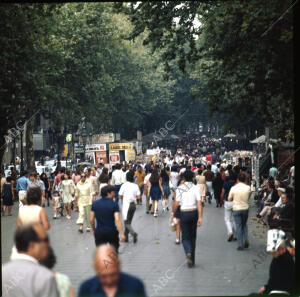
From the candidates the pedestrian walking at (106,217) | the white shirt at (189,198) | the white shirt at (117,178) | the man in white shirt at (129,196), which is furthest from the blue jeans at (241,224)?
the white shirt at (117,178)

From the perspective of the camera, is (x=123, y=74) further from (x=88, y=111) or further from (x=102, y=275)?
(x=102, y=275)

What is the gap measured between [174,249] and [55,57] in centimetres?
1708

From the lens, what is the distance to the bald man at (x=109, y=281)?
4488 millimetres

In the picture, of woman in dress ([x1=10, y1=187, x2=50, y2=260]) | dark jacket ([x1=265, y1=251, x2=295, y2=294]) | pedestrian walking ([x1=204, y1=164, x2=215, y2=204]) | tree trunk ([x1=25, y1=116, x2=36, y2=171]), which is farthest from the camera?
tree trunk ([x1=25, y1=116, x2=36, y2=171])

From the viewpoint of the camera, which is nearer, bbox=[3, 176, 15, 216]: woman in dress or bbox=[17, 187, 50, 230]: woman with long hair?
bbox=[17, 187, 50, 230]: woman with long hair

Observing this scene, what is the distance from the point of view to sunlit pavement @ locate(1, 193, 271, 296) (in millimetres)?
8891

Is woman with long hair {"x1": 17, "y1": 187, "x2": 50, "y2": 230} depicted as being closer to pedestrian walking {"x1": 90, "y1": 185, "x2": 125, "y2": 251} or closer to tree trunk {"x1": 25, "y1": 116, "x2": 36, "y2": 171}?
pedestrian walking {"x1": 90, "y1": 185, "x2": 125, "y2": 251}

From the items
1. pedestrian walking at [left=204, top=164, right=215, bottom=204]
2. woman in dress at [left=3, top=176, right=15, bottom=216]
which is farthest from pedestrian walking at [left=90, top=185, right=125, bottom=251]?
pedestrian walking at [left=204, top=164, right=215, bottom=204]

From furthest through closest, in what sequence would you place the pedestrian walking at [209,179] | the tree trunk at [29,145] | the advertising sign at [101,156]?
the advertising sign at [101,156]
the tree trunk at [29,145]
the pedestrian walking at [209,179]

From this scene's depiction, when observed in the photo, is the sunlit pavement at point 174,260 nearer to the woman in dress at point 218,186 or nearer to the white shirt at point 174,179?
the woman in dress at point 218,186

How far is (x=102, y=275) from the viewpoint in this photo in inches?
179

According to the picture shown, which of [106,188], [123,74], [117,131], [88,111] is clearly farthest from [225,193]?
[117,131]

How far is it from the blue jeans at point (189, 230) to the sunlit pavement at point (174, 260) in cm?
31

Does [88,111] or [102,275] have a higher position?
[88,111]
